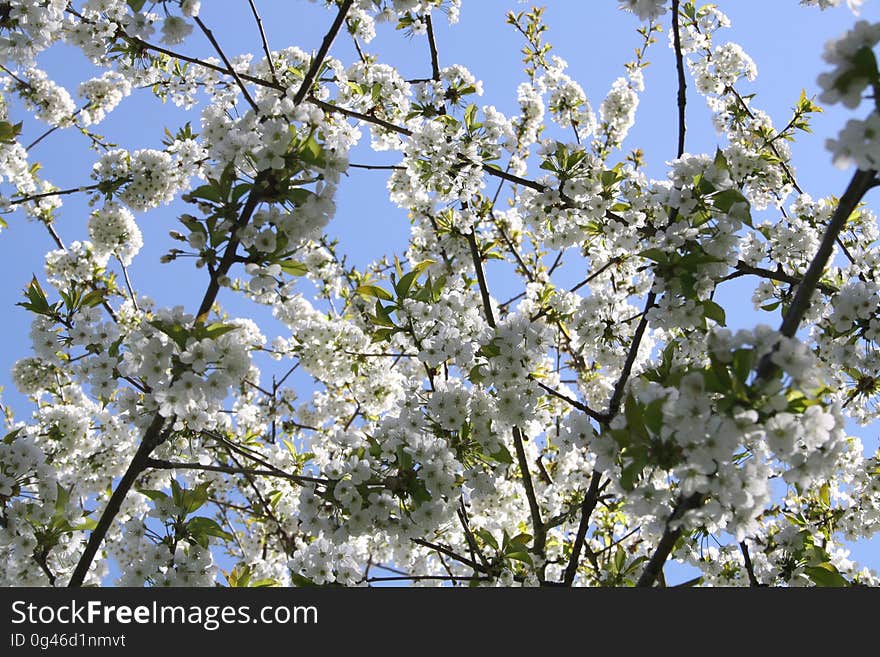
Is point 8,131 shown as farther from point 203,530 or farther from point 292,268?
point 203,530

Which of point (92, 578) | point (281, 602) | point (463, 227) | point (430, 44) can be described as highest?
point (430, 44)

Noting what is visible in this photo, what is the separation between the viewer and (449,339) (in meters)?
3.89

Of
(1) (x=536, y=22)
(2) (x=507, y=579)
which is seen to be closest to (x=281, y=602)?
(2) (x=507, y=579)

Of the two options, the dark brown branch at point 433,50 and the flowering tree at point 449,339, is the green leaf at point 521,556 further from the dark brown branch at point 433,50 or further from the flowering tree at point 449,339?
the dark brown branch at point 433,50

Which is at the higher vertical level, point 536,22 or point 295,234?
point 536,22

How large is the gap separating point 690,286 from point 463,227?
88.9 inches

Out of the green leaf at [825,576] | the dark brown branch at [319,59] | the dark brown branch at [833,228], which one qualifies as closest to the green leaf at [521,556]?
the green leaf at [825,576]

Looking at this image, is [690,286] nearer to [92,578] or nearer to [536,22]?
[536,22]

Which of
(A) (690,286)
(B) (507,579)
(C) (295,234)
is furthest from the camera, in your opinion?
(B) (507,579)

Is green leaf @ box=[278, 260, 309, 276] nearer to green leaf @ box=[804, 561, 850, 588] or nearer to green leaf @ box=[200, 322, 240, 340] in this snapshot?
green leaf @ box=[200, 322, 240, 340]

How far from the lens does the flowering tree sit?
2.21 m

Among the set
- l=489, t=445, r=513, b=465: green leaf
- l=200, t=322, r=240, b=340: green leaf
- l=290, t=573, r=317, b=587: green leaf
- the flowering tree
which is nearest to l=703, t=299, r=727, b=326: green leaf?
the flowering tree

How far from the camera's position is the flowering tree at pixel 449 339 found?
7.25ft

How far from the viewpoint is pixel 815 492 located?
205 inches
